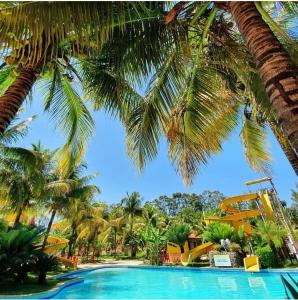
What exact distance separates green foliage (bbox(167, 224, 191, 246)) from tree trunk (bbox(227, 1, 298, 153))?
21.6 m

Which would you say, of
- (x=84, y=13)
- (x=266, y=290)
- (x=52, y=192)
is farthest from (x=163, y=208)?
(x=84, y=13)

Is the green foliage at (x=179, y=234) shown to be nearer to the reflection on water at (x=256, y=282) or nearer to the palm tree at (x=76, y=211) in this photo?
the palm tree at (x=76, y=211)

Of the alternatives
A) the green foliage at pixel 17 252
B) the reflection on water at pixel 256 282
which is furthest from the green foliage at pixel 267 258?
the green foliage at pixel 17 252

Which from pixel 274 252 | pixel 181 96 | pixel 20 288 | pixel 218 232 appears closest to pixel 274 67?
pixel 181 96

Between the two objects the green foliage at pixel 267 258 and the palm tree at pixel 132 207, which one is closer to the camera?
the green foliage at pixel 267 258

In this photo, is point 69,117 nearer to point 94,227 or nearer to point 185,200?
point 94,227

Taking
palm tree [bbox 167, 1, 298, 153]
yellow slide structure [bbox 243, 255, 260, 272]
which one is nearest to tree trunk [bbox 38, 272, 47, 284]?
yellow slide structure [bbox 243, 255, 260, 272]

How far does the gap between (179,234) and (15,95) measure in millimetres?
20649

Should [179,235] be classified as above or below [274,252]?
above

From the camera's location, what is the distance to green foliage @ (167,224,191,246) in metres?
22.9

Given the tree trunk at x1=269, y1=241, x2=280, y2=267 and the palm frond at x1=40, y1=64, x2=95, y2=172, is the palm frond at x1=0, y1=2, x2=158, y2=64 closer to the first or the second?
the palm frond at x1=40, y1=64, x2=95, y2=172

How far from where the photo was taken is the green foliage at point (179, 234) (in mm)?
22938

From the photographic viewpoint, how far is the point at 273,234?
55.4 ft

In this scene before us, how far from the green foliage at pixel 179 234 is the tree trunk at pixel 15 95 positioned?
20.5m
